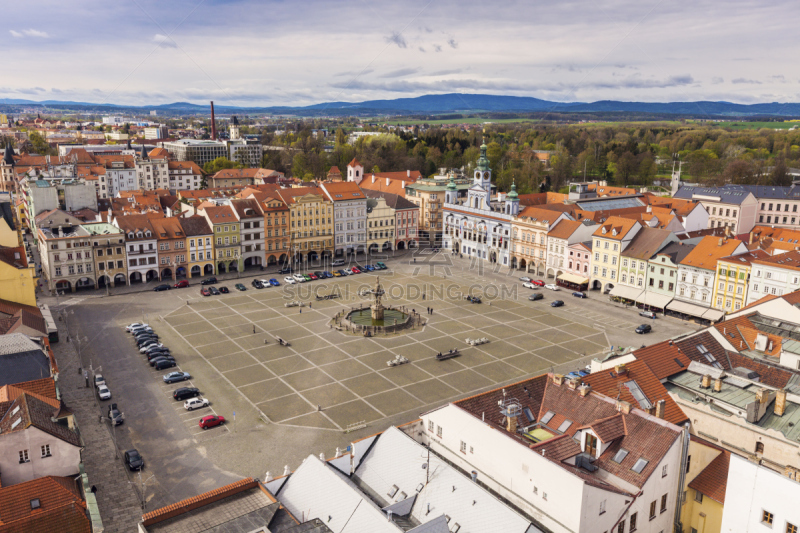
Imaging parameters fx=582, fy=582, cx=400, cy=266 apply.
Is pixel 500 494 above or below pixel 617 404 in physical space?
below

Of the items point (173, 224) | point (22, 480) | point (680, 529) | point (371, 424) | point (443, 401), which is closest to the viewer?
point (680, 529)

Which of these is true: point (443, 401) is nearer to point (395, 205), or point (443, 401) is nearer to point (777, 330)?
point (777, 330)

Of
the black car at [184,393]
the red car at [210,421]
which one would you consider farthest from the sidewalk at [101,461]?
the red car at [210,421]

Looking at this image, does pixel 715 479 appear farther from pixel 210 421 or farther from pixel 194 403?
pixel 194 403

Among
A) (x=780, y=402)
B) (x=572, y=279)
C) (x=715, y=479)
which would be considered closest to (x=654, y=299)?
(x=572, y=279)

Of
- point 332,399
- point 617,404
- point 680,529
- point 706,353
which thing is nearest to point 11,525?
point 332,399

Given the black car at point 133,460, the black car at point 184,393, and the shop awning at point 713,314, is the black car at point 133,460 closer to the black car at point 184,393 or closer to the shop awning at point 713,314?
the black car at point 184,393
